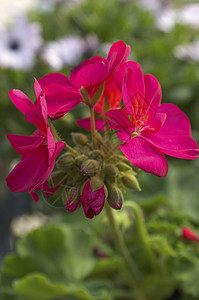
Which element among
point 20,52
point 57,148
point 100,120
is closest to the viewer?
point 57,148

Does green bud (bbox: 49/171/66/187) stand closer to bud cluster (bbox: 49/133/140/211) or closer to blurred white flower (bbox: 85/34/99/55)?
bud cluster (bbox: 49/133/140/211)

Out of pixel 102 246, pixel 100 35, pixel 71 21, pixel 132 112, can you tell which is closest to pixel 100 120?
pixel 132 112

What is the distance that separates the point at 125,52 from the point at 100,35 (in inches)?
45.6

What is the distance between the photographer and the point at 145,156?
41cm

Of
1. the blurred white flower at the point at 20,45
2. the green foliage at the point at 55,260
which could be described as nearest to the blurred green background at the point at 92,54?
the blurred white flower at the point at 20,45

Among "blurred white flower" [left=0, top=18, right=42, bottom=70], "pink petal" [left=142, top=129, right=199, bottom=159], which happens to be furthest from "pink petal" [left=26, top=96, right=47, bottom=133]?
"blurred white flower" [left=0, top=18, right=42, bottom=70]

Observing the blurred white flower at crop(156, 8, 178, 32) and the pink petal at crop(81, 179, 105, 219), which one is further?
the blurred white flower at crop(156, 8, 178, 32)

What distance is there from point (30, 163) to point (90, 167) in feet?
0.21

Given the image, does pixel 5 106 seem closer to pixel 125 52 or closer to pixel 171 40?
pixel 171 40

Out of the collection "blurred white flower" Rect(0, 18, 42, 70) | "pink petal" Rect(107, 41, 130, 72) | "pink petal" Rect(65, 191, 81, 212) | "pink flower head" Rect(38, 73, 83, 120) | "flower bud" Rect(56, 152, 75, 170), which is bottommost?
"blurred white flower" Rect(0, 18, 42, 70)

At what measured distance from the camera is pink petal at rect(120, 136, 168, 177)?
40 centimetres

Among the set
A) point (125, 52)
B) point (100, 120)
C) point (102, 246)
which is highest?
point (125, 52)

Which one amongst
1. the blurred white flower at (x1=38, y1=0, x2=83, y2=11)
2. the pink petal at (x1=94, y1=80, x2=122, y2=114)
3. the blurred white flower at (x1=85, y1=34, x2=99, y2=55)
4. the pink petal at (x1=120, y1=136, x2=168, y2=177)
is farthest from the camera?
the blurred white flower at (x1=38, y1=0, x2=83, y2=11)

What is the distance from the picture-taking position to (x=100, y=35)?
155 centimetres
